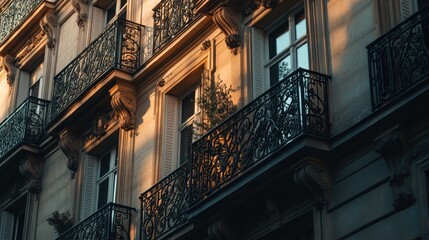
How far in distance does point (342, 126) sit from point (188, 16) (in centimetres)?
558

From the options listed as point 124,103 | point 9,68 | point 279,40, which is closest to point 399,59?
point 279,40

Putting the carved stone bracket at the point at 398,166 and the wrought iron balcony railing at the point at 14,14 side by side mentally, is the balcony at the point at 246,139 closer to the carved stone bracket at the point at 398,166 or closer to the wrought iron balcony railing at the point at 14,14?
the carved stone bracket at the point at 398,166

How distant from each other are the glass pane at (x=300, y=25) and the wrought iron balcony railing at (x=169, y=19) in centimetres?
265

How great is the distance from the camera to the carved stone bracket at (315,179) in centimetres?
1425

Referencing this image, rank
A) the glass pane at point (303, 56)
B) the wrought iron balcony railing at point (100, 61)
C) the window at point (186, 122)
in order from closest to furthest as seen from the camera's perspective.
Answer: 1. the glass pane at point (303, 56)
2. the window at point (186, 122)
3. the wrought iron balcony railing at point (100, 61)

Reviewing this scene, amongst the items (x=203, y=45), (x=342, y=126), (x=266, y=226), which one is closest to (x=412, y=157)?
(x=342, y=126)

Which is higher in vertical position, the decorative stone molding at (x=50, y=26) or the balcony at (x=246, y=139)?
the decorative stone molding at (x=50, y=26)

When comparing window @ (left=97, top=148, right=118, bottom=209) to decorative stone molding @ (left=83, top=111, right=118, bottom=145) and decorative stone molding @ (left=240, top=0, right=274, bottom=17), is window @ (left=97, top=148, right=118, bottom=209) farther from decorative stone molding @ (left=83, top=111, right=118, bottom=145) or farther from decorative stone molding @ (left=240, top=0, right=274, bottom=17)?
decorative stone molding @ (left=240, top=0, right=274, bottom=17)

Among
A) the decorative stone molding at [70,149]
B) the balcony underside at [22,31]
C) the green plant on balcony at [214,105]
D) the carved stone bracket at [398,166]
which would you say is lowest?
the carved stone bracket at [398,166]

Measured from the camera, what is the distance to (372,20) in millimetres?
14648

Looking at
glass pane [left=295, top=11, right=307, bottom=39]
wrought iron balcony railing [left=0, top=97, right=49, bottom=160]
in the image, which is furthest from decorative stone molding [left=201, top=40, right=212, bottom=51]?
wrought iron balcony railing [left=0, top=97, right=49, bottom=160]

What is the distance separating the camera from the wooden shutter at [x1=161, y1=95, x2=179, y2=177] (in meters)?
18.8

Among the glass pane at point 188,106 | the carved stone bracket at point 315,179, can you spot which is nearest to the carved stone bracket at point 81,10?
the glass pane at point 188,106

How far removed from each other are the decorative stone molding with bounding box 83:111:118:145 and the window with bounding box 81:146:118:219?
0.33 metres
